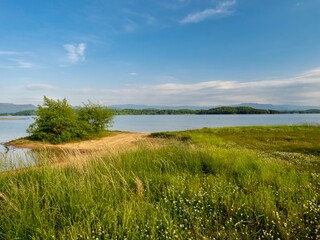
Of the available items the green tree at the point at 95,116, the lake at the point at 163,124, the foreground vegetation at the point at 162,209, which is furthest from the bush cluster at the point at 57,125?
the foreground vegetation at the point at 162,209

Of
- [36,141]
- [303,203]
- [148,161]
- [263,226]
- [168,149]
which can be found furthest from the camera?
[36,141]

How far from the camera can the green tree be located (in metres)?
34.5

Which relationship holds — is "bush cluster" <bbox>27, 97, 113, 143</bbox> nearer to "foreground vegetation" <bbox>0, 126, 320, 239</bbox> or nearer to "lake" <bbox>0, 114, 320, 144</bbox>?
"lake" <bbox>0, 114, 320, 144</bbox>

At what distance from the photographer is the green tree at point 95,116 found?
34.5 metres

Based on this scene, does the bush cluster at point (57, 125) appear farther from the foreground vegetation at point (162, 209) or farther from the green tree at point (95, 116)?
the foreground vegetation at point (162, 209)

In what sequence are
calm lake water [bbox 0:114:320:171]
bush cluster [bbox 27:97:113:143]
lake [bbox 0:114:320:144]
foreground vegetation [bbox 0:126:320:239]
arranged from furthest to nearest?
lake [bbox 0:114:320:144] < bush cluster [bbox 27:97:113:143] < calm lake water [bbox 0:114:320:171] < foreground vegetation [bbox 0:126:320:239]

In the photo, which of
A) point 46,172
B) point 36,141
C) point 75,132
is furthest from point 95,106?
point 46,172

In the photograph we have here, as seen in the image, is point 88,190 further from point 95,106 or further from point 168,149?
point 95,106

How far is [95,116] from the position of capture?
115 ft

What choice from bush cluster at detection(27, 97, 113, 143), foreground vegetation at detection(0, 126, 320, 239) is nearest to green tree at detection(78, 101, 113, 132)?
bush cluster at detection(27, 97, 113, 143)

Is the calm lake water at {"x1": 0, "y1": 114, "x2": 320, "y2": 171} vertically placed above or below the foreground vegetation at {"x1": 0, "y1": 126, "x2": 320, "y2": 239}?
below

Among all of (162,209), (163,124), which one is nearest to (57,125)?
(162,209)

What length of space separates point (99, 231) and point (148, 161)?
4.66 metres

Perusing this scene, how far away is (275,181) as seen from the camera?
740cm
